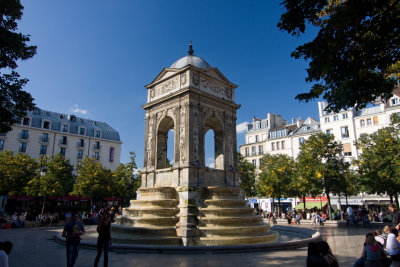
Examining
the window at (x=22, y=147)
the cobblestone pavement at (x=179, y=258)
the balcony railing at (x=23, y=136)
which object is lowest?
the cobblestone pavement at (x=179, y=258)

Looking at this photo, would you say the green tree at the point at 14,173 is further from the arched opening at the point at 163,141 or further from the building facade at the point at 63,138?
the arched opening at the point at 163,141

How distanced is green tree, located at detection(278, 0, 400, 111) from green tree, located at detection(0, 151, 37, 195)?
130 feet

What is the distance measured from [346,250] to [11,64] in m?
16.1

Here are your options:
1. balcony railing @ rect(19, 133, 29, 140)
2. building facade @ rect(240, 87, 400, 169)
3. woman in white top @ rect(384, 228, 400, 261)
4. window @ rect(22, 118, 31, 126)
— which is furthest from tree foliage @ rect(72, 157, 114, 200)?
woman in white top @ rect(384, 228, 400, 261)

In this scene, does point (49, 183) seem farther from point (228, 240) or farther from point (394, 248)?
point (394, 248)

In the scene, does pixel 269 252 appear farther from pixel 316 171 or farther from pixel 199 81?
pixel 316 171

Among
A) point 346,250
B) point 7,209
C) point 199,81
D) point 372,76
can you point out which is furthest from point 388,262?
point 7,209

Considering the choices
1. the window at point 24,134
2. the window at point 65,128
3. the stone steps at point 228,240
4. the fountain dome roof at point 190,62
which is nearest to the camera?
the stone steps at point 228,240

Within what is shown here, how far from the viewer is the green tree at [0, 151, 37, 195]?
3612 cm

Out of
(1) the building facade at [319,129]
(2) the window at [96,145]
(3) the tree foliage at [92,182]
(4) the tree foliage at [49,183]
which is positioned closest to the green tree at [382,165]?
(1) the building facade at [319,129]

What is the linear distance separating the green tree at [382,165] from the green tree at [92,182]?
33956 mm

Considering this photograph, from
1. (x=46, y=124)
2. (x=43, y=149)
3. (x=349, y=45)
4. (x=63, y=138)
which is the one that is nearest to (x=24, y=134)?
(x=43, y=149)

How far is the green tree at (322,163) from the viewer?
30094 mm

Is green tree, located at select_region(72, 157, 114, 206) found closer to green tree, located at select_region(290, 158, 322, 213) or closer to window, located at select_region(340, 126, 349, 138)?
green tree, located at select_region(290, 158, 322, 213)
